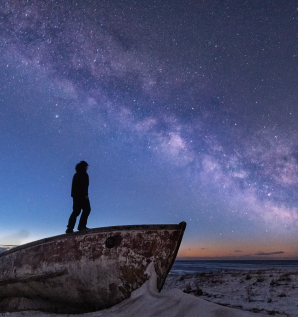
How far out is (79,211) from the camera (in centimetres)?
563

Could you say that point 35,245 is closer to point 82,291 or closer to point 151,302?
point 82,291

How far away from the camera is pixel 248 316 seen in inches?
102

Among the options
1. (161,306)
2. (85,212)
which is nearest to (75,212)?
(85,212)

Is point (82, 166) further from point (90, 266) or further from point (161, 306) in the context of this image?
point (161, 306)

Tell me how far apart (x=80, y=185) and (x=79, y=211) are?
600mm

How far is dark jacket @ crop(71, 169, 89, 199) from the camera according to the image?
559 cm

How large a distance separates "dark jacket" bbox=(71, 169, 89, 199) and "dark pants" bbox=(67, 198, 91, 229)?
113 millimetres

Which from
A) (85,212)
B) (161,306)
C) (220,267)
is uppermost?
(85,212)

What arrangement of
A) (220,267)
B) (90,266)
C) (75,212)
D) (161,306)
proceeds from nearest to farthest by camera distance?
(161,306) < (90,266) < (75,212) < (220,267)

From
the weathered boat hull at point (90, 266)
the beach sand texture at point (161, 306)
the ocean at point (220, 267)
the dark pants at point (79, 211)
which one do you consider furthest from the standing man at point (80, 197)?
the ocean at point (220, 267)

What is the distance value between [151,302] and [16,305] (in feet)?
10.2

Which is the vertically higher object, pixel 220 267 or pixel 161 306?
pixel 161 306

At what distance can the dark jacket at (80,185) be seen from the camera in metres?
5.59

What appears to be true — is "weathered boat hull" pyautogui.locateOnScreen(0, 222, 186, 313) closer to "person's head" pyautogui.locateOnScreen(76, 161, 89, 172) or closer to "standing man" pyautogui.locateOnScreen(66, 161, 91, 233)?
"standing man" pyautogui.locateOnScreen(66, 161, 91, 233)
